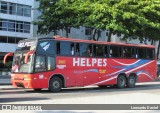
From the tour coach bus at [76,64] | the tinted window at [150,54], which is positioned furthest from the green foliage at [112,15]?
the tour coach bus at [76,64]

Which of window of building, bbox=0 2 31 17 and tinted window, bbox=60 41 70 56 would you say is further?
window of building, bbox=0 2 31 17

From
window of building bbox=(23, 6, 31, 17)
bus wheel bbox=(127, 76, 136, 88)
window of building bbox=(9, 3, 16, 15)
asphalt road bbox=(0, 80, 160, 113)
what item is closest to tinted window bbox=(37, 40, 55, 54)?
asphalt road bbox=(0, 80, 160, 113)

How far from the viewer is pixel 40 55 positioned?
20781mm

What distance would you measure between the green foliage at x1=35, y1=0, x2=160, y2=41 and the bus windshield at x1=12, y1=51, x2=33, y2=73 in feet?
41.4

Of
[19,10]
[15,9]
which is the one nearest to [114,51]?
Answer: [15,9]

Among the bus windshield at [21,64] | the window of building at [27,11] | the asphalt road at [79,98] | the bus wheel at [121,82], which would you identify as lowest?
the asphalt road at [79,98]

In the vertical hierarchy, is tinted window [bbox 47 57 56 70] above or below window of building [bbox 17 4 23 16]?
below

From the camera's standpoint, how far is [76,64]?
22609mm

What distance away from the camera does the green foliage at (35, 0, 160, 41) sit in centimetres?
3318

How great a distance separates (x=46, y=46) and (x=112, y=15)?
1271 cm

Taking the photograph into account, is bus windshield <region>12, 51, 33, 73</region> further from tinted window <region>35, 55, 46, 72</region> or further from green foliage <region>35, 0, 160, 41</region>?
green foliage <region>35, 0, 160, 41</region>

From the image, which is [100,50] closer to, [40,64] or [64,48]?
[64,48]

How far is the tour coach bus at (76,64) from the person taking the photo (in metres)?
20.8

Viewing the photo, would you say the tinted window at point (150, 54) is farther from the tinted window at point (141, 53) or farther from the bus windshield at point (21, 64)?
the bus windshield at point (21, 64)
